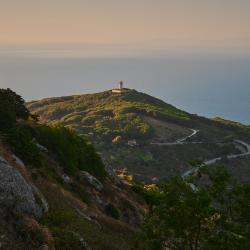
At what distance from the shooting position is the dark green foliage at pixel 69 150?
44831mm

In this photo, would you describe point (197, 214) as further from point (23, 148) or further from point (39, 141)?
point (39, 141)

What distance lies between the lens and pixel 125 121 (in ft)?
649

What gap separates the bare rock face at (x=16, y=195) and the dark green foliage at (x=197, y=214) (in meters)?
5.13

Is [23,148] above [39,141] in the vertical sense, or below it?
above

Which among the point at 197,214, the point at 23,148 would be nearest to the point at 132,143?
the point at 23,148

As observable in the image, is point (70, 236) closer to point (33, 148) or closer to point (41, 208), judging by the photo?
point (41, 208)

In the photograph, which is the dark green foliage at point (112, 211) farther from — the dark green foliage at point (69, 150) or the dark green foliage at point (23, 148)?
the dark green foliage at point (23, 148)

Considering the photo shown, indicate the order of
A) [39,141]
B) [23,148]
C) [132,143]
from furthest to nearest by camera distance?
[132,143] < [39,141] < [23,148]

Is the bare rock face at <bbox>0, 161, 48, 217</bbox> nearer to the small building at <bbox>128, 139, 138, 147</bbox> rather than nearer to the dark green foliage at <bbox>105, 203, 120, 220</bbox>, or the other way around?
the dark green foliage at <bbox>105, 203, 120, 220</bbox>

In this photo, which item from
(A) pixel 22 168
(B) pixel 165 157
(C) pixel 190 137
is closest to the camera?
(A) pixel 22 168

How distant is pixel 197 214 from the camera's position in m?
21.5

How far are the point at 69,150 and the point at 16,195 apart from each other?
25420 mm

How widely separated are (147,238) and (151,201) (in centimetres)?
3226

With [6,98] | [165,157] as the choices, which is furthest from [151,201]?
[165,157]
